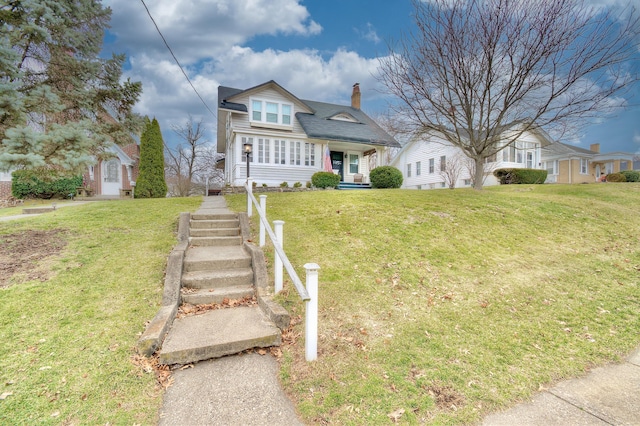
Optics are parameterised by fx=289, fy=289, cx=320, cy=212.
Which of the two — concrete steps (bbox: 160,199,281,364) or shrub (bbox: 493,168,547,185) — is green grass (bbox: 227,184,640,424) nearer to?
concrete steps (bbox: 160,199,281,364)

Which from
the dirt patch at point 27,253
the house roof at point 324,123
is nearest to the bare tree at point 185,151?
the house roof at point 324,123

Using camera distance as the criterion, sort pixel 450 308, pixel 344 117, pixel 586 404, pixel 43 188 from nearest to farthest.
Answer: pixel 586 404 → pixel 450 308 → pixel 43 188 → pixel 344 117

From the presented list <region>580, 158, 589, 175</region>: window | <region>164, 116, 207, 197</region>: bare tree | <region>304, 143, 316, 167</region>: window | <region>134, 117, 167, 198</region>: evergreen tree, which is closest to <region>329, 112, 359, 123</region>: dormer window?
<region>304, 143, 316, 167</region>: window

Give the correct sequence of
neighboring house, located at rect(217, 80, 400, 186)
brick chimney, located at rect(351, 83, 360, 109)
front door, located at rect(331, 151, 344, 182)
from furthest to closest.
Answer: brick chimney, located at rect(351, 83, 360, 109) < front door, located at rect(331, 151, 344, 182) < neighboring house, located at rect(217, 80, 400, 186)

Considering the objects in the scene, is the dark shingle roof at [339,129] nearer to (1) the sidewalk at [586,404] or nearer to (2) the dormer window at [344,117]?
(2) the dormer window at [344,117]

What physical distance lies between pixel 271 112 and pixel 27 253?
47.1ft

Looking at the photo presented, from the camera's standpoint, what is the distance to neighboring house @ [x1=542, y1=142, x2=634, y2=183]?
28.1 m

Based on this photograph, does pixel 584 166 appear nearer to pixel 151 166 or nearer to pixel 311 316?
pixel 311 316

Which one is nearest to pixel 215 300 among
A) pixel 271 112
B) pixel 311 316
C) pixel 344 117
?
pixel 311 316

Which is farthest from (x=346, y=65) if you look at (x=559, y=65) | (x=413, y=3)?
(x=559, y=65)

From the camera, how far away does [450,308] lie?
13.8ft

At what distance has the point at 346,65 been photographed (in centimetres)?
1964

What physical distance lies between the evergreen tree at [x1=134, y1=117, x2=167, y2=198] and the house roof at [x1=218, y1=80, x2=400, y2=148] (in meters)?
3.79

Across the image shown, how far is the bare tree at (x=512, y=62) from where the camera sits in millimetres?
9625
